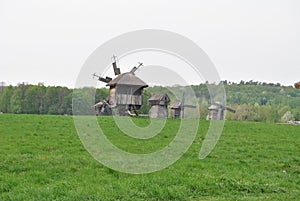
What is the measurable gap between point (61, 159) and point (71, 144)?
4.47 meters

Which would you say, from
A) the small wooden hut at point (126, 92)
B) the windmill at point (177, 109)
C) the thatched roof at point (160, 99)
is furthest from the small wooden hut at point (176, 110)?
the small wooden hut at point (126, 92)

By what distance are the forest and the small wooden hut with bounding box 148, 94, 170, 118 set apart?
1007 millimetres

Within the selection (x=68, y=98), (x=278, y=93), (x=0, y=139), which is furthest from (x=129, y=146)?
(x=278, y=93)

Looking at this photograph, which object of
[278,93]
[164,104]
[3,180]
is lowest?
[3,180]

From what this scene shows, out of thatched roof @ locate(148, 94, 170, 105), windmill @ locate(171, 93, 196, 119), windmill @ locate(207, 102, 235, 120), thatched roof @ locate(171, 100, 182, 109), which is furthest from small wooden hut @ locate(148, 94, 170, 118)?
windmill @ locate(207, 102, 235, 120)

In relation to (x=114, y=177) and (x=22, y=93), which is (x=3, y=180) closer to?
(x=114, y=177)

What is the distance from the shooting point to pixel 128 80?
46344 millimetres

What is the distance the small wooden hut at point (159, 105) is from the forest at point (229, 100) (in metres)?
1.01

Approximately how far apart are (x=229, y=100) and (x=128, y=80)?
77675 mm

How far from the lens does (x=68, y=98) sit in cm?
8419

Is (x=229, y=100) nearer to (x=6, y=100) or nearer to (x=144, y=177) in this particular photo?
(x=6, y=100)

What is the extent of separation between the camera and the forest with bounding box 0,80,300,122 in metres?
82.2

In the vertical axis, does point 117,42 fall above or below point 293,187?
above

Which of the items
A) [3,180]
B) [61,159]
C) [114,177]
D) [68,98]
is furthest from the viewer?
[68,98]
